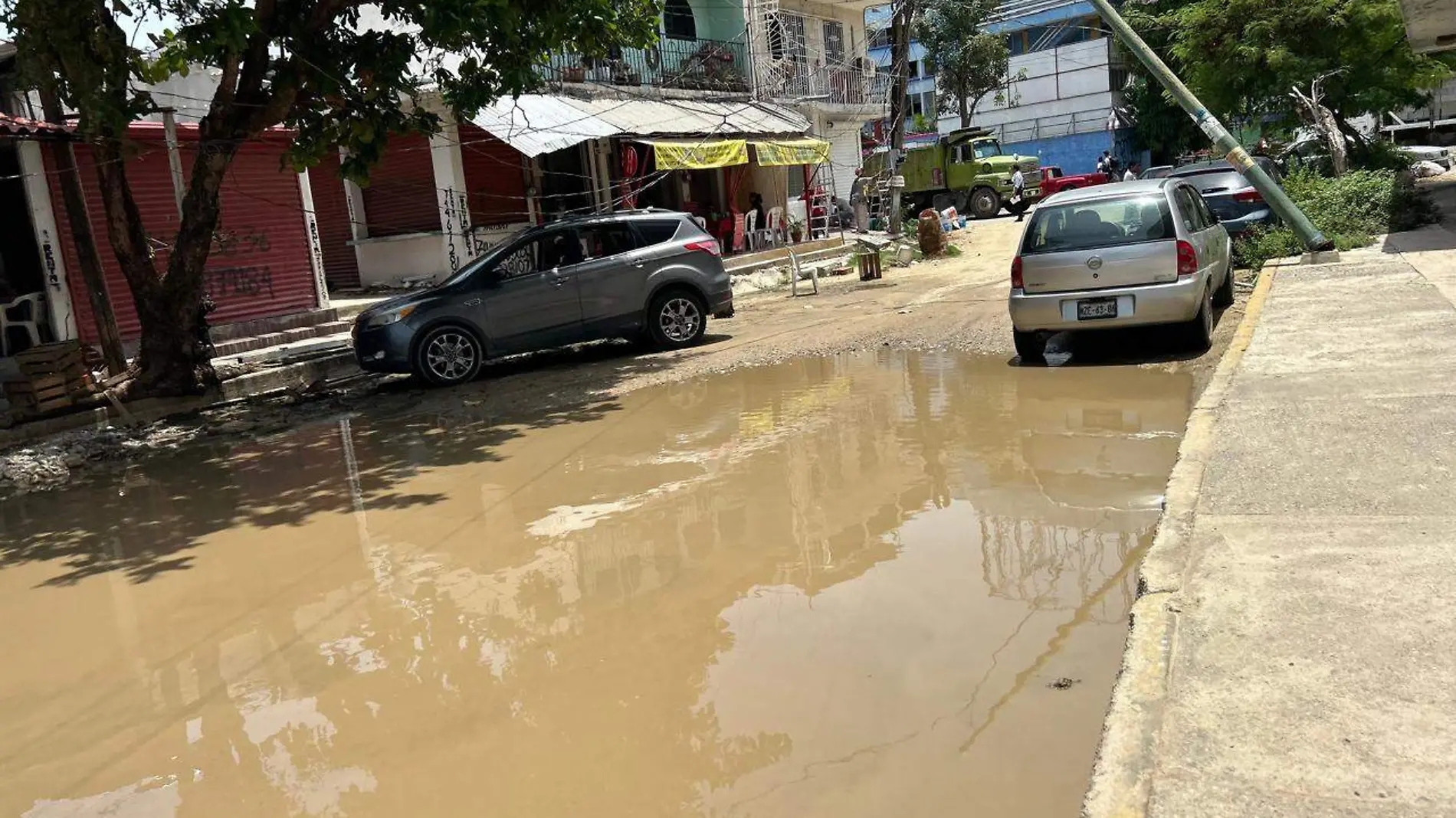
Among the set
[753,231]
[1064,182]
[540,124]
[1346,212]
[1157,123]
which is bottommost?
[1346,212]

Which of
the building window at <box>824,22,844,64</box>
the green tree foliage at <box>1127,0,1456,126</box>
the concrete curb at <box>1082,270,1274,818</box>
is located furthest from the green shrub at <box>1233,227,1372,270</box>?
the building window at <box>824,22,844,64</box>

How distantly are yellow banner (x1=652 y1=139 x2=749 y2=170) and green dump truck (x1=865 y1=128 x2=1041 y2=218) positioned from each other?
14927 millimetres

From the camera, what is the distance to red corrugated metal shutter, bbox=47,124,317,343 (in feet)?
46.1

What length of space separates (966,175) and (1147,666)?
3313 centimetres

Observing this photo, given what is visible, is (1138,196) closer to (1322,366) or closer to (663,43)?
(1322,366)

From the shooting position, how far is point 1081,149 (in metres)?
49.3

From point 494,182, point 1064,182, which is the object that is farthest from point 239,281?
point 1064,182

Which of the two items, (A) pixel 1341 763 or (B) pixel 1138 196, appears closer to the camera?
(A) pixel 1341 763

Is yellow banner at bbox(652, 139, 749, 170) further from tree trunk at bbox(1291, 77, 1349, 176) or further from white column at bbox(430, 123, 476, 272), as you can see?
tree trunk at bbox(1291, 77, 1349, 176)

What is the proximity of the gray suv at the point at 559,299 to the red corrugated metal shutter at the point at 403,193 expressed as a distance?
26.2ft

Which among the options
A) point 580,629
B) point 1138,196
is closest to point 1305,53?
point 1138,196

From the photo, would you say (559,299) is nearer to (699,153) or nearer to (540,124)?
(540,124)

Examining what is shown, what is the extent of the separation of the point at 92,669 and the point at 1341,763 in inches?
193

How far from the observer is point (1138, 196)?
9273mm
